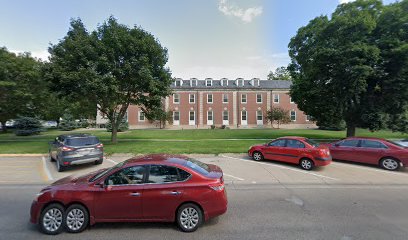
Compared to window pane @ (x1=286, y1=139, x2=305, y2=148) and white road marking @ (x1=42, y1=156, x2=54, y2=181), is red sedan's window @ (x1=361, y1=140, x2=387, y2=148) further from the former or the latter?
white road marking @ (x1=42, y1=156, x2=54, y2=181)

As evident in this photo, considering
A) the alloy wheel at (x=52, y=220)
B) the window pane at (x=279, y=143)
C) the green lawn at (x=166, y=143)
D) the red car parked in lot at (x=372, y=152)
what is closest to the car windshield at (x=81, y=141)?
the green lawn at (x=166, y=143)

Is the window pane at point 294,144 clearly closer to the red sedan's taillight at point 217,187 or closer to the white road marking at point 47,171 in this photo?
the red sedan's taillight at point 217,187

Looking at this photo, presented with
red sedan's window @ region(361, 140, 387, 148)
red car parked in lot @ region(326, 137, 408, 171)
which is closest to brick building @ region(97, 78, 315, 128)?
red car parked in lot @ region(326, 137, 408, 171)

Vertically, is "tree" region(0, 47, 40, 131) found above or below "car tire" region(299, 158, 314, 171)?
above

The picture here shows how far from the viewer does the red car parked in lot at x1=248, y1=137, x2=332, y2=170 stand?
942cm

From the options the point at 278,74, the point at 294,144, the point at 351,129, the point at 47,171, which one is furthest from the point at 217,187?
the point at 278,74

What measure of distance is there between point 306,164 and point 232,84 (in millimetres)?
39747

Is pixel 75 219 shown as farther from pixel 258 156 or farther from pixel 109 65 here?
pixel 109 65

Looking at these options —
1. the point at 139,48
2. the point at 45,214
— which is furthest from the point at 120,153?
the point at 45,214

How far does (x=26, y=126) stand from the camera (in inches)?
1214

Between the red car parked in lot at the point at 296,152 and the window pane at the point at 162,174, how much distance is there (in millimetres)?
7520

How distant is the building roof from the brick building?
0.74 ft

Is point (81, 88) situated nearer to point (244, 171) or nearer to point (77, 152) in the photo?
point (77, 152)

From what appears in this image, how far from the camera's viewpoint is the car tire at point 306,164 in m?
9.58
